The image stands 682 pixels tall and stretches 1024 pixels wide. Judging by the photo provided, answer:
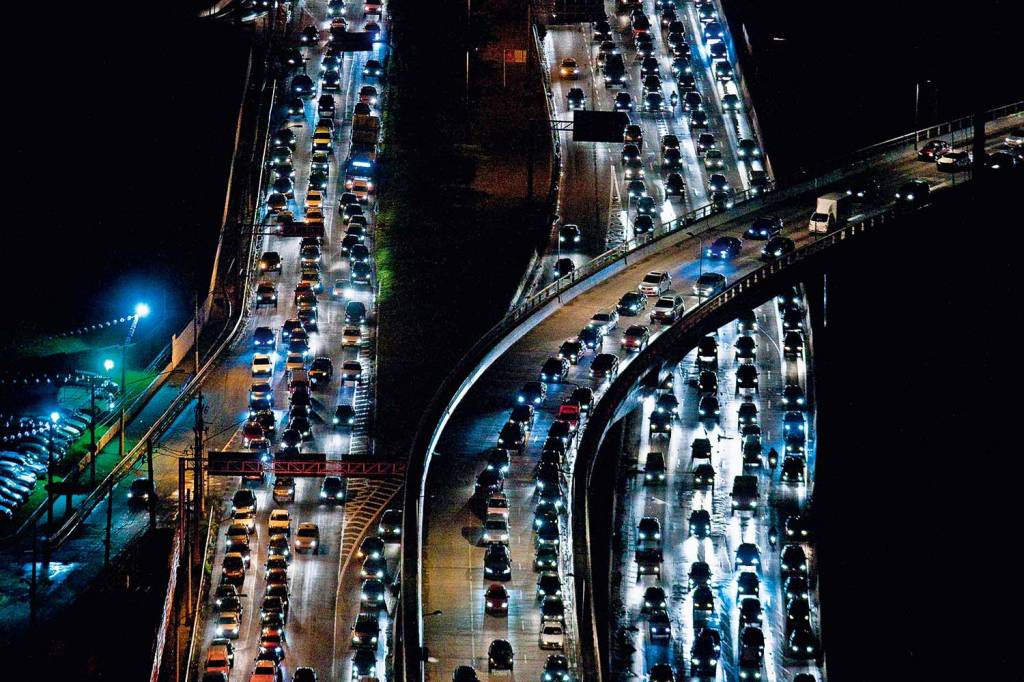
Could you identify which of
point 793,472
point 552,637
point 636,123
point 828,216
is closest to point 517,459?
point 793,472

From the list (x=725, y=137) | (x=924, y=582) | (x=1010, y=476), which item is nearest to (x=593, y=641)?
(x=924, y=582)

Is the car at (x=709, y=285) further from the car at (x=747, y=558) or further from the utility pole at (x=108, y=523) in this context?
the utility pole at (x=108, y=523)

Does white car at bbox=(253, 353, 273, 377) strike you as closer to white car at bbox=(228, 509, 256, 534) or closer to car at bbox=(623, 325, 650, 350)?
white car at bbox=(228, 509, 256, 534)

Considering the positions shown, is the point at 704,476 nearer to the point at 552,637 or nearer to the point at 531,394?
the point at 531,394

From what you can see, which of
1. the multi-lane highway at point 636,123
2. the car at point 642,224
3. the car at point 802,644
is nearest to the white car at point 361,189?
the multi-lane highway at point 636,123

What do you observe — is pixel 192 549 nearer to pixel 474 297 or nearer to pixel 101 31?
pixel 474 297
